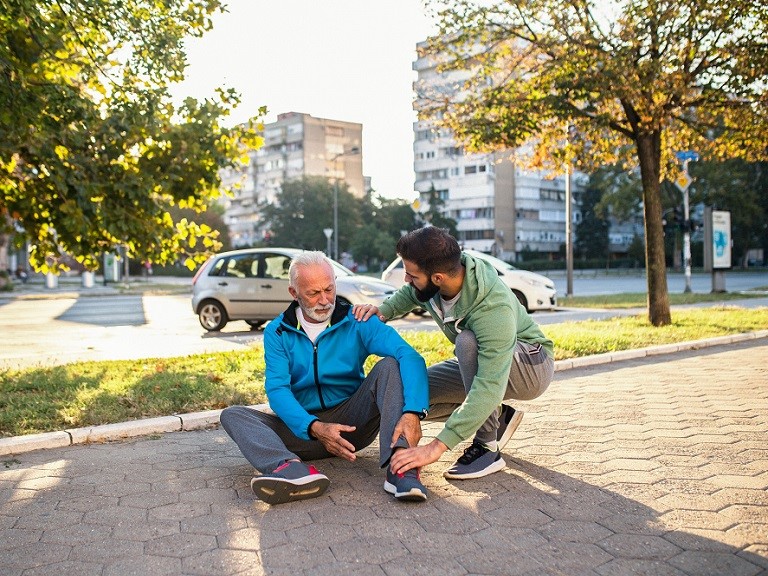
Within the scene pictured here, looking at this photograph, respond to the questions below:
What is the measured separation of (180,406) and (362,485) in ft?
9.20

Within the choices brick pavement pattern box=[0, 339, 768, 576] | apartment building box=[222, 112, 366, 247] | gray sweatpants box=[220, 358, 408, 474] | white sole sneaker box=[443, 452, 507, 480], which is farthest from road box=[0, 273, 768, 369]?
apartment building box=[222, 112, 366, 247]

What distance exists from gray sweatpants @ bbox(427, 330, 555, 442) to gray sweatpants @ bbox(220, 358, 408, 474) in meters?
0.48

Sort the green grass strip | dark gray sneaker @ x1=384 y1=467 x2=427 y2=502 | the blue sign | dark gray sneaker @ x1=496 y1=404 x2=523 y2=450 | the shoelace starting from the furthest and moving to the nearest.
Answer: the blue sign, the green grass strip, dark gray sneaker @ x1=496 y1=404 x2=523 y2=450, the shoelace, dark gray sneaker @ x1=384 y1=467 x2=427 y2=502

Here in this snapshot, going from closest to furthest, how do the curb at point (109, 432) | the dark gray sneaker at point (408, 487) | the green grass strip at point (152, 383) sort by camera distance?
the dark gray sneaker at point (408, 487) → the curb at point (109, 432) → the green grass strip at point (152, 383)

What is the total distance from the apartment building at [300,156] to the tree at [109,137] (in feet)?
346

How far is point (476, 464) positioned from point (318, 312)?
4.17ft

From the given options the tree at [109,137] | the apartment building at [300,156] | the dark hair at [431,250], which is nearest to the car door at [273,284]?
the tree at [109,137]

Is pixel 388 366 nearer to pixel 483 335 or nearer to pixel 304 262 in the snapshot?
pixel 483 335

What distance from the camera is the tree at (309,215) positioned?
78812mm

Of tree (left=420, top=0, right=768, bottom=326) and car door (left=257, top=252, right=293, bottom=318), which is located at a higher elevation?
tree (left=420, top=0, right=768, bottom=326)

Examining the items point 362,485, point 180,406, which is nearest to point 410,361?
point 362,485

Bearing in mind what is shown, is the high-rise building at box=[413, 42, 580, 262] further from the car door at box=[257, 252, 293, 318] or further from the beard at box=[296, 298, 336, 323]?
the beard at box=[296, 298, 336, 323]

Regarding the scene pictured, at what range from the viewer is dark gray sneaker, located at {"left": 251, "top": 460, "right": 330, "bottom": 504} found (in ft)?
12.8

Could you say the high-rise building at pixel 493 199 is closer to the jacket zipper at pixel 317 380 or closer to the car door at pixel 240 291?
the car door at pixel 240 291
